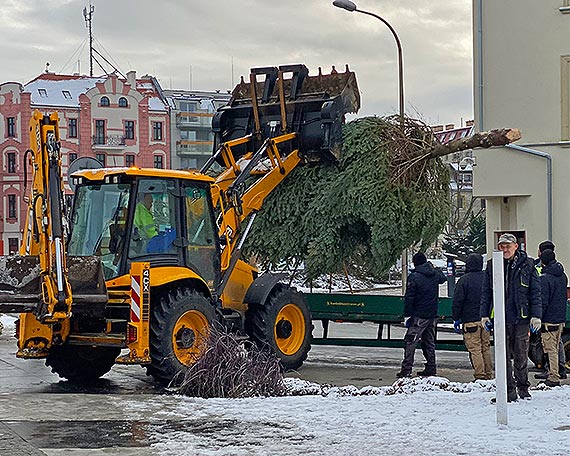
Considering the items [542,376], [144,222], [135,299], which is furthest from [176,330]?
[542,376]

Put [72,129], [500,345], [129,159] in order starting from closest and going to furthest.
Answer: [500,345] < [72,129] < [129,159]

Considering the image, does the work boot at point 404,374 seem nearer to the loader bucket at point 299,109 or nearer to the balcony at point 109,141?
the loader bucket at point 299,109

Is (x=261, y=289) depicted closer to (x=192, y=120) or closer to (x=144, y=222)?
(x=144, y=222)

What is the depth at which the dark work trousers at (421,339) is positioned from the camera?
14.5 m

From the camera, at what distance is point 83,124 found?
2864 inches

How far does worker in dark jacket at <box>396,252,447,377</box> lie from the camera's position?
14.5 meters

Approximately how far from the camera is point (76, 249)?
1345 cm

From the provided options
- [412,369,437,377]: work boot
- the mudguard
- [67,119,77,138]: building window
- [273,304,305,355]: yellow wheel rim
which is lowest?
[412,369,437,377]: work boot

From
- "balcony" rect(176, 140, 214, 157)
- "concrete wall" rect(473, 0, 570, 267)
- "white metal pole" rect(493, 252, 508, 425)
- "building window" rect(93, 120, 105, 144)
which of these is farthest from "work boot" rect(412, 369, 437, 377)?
"balcony" rect(176, 140, 214, 157)

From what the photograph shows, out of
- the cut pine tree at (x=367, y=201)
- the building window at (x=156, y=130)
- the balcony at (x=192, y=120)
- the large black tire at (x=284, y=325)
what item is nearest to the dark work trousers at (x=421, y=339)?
the large black tire at (x=284, y=325)

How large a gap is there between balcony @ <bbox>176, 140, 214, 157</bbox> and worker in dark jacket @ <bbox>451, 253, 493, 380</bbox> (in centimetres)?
7514

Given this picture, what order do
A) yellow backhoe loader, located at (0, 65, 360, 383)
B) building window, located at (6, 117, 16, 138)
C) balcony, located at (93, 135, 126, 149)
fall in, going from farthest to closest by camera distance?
balcony, located at (93, 135, 126, 149)
building window, located at (6, 117, 16, 138)
yellow backhoe loader, located at (0, 65, 360, 383)

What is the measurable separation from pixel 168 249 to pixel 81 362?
2094 millimetres

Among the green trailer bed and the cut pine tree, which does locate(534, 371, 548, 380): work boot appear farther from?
the cut pine tree
